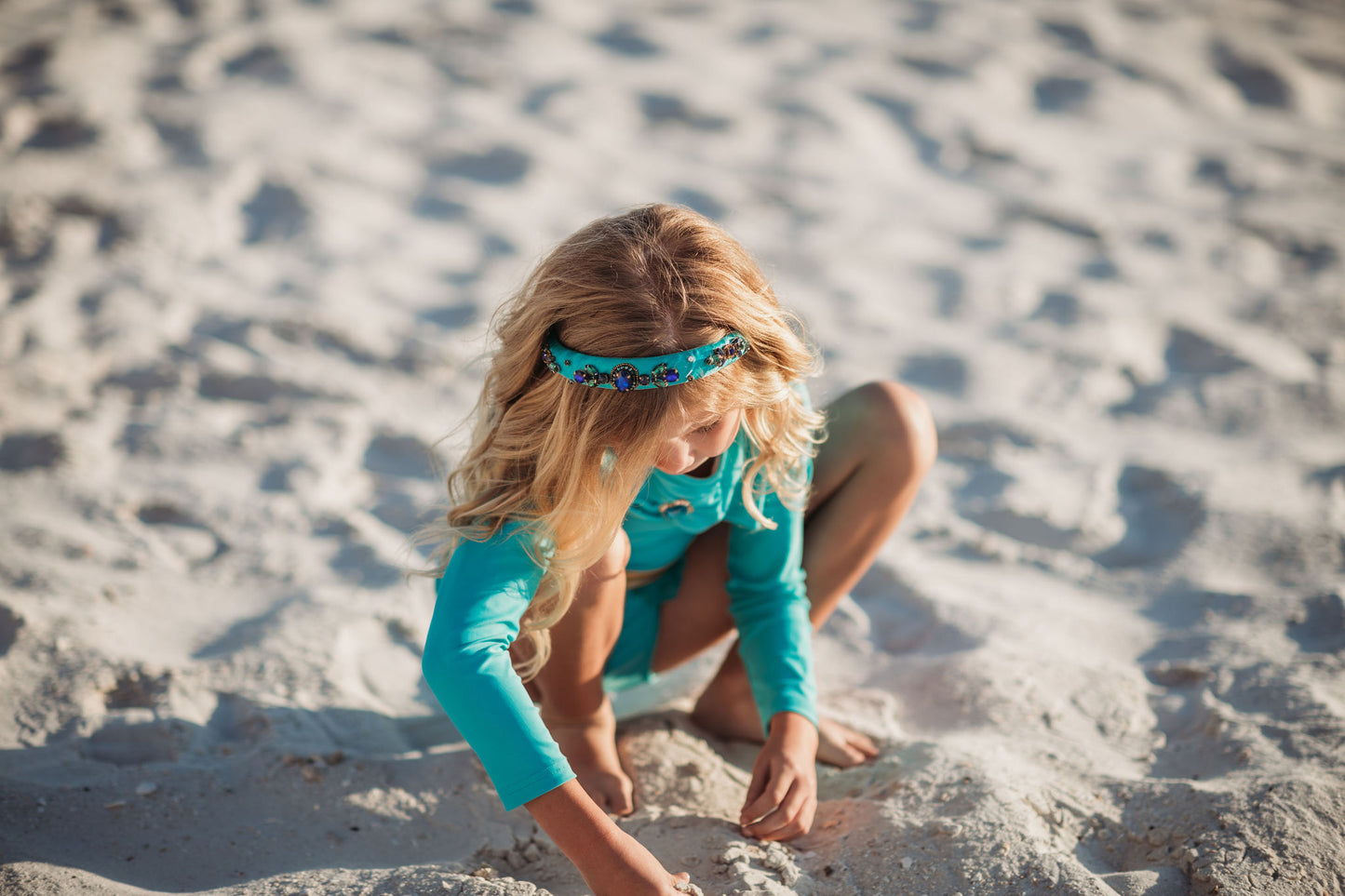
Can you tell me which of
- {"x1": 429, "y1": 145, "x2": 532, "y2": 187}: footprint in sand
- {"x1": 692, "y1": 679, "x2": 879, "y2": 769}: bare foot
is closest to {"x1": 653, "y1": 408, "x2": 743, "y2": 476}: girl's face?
{"x1": 692, "y1": 679, "x2": 879, "y2": 769}: bare foot

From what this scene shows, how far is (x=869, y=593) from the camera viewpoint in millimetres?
1940

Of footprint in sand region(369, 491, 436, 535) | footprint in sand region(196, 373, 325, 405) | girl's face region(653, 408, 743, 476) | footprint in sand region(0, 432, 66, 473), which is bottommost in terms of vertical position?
footprint in sand region(369, 491, 436, 535)

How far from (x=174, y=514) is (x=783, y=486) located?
1.35m

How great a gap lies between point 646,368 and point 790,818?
662 millimetres

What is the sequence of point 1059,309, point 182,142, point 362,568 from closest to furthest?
1. point 362,568
2. point 1059,309
3. point 182,142

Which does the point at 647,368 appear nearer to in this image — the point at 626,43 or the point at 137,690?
the point at 137,690

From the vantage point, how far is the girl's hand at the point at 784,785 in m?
1.31

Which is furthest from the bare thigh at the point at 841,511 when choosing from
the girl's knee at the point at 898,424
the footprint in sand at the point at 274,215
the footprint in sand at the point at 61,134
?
the footprint in sand at the point at 61,134

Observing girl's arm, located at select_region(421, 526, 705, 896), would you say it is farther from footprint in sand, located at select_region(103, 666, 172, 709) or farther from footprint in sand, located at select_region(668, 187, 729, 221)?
footprint in sand, located at select_region(668, 187, 729, 221)

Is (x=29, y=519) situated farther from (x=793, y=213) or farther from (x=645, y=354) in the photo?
(x=793, y=213)

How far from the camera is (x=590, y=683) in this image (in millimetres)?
1423

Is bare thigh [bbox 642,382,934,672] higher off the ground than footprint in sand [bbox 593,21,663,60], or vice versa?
footprint in sand [bbox 593,21,663,60]

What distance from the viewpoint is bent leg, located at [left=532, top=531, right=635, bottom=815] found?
4.35 feet

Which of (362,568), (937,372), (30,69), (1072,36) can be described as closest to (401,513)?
(362,568)
